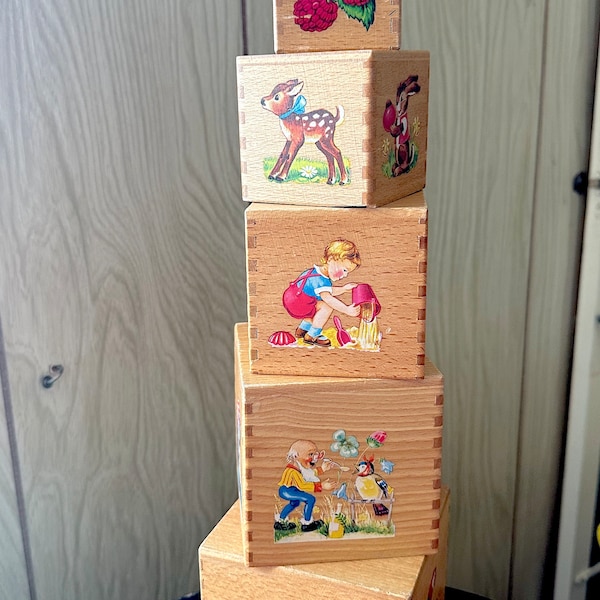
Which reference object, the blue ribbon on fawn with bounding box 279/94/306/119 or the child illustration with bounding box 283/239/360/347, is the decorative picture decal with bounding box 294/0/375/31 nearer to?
the blue ribbon on fawn with bounding box 279/94/306/119

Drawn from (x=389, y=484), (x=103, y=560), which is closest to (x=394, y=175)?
(x=389, y=484)

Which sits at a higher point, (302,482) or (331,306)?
(331,306)

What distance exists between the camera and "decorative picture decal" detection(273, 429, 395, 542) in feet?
2.98

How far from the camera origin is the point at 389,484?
93 centimetres

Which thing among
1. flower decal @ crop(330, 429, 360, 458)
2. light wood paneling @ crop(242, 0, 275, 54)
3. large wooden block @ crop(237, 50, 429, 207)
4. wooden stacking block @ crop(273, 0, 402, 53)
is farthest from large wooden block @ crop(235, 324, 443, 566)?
light wood paneling @ crop(242, 0, 275, 54)

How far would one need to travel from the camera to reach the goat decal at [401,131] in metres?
0.87

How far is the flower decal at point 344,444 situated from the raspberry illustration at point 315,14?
1.58 feet

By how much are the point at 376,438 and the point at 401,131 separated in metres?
0.38

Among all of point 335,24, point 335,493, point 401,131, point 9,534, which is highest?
point 335,24

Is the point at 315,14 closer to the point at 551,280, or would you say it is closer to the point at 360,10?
the point at 360,10

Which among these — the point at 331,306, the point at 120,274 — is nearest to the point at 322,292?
the point at 331,306

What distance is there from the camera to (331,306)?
88 centimetres

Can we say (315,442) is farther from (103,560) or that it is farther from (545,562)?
(545,562)

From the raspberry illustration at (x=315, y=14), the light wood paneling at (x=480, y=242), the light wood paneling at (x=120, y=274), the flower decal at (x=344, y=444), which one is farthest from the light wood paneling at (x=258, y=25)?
the flower decal at (x=344, y=444)
